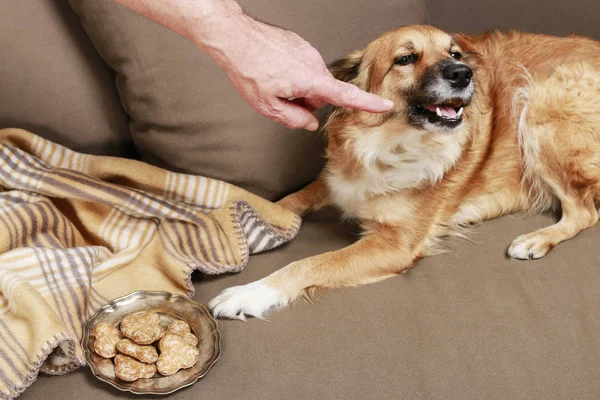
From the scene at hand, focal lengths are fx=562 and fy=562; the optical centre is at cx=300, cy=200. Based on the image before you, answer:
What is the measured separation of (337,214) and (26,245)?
91cm

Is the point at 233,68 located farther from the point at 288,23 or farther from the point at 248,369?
the point at 248,369

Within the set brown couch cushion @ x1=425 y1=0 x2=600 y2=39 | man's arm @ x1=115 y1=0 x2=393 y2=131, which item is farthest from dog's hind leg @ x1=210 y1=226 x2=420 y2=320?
brown couch cushion @ x1=425 y1=0 x2=600 y2=39

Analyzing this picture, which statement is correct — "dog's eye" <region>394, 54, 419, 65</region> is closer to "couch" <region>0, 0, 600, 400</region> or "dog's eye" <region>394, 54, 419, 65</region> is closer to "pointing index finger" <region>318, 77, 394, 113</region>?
"couch" <region>0, 0, 600, 400</region>

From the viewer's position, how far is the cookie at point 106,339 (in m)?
1.19

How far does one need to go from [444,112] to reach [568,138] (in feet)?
1.63

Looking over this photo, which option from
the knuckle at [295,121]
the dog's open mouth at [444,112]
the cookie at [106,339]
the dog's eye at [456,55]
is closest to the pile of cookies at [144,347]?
the cookie at [106,339]

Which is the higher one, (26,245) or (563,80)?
(563,80)

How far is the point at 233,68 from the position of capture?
1.17 metres

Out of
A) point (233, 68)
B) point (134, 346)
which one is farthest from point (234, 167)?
point (134, 346)

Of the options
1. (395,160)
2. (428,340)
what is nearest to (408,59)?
(395,160)

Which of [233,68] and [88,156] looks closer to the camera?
[233,68]

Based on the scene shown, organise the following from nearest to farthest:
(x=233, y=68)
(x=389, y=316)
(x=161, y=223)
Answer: (x=233, y=68) < (x=389, y=316) < (x=161, y=223)

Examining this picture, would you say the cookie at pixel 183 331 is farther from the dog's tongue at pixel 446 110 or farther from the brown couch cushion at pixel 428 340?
the dog's tongue at pixel 446 110

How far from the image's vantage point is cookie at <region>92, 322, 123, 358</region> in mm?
1188
